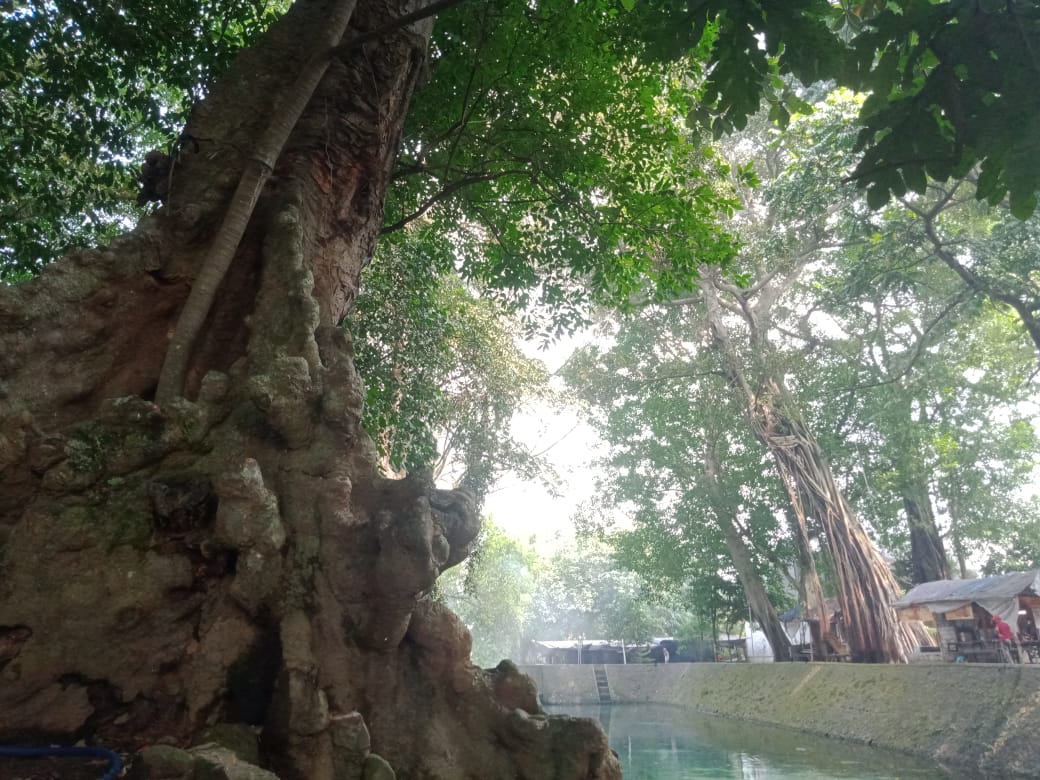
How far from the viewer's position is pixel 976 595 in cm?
1447

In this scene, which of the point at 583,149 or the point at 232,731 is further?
the point at 583,149

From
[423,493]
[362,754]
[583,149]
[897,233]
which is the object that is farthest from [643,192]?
[897,233]

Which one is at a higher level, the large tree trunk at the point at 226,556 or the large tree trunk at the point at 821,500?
the large tree trunk at the point at 821,500

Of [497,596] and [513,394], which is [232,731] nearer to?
[513,394]

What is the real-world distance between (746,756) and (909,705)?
9.57 feet

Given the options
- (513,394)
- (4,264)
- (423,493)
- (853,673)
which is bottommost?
(423,493)

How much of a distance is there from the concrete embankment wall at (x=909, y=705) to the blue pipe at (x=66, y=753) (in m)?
11.2

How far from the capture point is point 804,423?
18141 mm

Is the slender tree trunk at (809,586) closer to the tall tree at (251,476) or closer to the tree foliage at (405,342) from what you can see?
the tree foliage at (405,342)

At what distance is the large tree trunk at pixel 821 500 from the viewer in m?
15.9

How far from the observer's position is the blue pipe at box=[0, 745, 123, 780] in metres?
2.25

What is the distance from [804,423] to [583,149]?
1312 centimetres

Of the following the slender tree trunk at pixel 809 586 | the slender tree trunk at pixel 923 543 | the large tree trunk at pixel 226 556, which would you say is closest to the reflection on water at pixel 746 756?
the slender tree trunk at pixel 809 586

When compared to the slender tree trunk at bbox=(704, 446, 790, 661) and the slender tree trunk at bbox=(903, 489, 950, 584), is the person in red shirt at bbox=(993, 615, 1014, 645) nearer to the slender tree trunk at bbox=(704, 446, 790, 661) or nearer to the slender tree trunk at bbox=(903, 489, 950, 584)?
the slender tree trunk at bbox=(903, 489, 950, 584)
